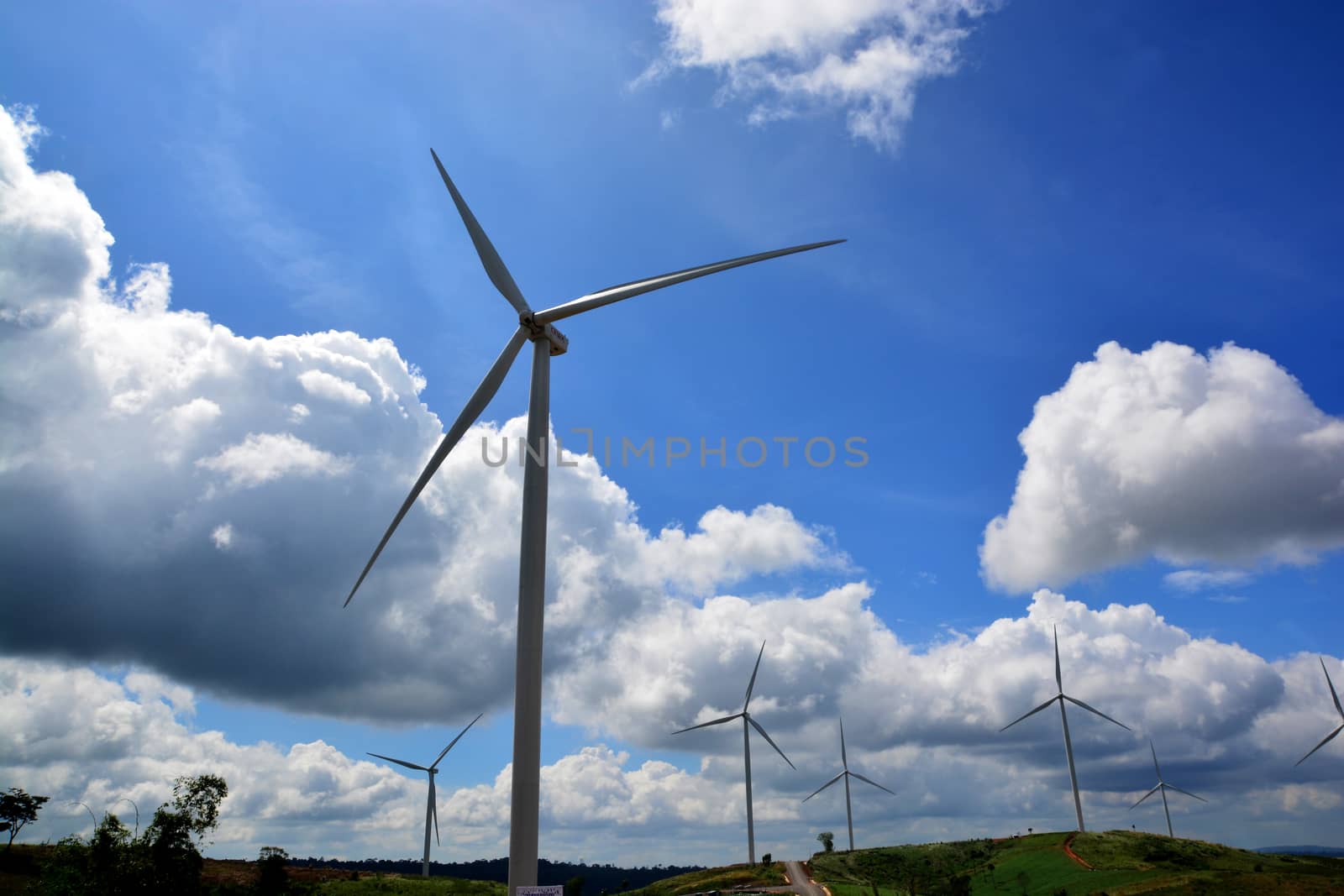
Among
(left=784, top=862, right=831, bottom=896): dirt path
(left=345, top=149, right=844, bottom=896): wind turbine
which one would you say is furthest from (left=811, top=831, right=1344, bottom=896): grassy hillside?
(left=345, top=149, right=844, bottom=896): wind turbine

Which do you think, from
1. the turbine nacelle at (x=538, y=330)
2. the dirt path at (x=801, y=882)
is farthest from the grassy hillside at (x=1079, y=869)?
the turbine nacelle at (x=538, y=330)

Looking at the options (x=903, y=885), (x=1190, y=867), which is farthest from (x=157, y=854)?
(x=1190, y=867)

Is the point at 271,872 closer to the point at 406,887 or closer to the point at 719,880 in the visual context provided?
the point at 406,887

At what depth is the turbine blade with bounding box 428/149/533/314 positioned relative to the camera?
55.8 meters

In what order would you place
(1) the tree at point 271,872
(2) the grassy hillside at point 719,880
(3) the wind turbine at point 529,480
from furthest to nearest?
(2) the grassy hillside at point 719,880 < (1) the tree at point 271,872 < (3) the wind turbine at point 529,480

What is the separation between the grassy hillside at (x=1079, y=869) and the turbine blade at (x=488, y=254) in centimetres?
7069

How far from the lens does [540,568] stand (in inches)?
1750

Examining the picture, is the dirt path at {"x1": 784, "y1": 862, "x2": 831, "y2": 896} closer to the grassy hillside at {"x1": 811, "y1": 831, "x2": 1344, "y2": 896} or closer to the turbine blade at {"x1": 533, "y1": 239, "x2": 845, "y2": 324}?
the grassy hillside at {"x1": 811, "y1": 831, "x2": 1344, "y2": 896}

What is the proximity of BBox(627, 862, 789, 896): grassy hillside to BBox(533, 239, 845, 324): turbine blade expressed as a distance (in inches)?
3832

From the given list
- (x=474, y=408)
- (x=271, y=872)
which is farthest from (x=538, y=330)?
(x=271, y=872)

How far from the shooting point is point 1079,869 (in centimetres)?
11675

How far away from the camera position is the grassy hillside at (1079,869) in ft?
310

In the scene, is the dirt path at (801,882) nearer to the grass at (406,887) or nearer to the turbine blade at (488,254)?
the grass at (406,887)

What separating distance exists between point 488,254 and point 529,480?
1860cm
